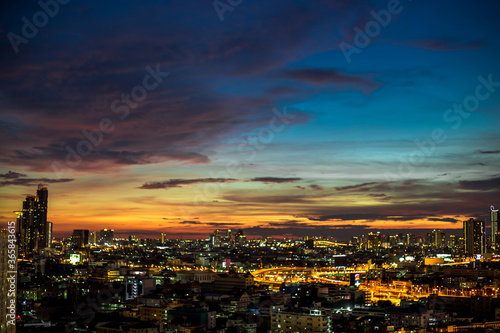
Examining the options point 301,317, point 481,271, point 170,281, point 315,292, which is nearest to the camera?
point 301,317

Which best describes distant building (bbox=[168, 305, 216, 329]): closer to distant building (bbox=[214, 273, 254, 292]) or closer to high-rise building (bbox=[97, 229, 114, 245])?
distant building (bbox=[214, 273, 254, 292])

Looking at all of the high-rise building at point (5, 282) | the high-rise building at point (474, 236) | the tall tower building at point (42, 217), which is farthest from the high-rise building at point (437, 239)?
the high-rise building at point (5, 282)

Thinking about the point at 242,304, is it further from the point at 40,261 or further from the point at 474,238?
the point at 474,238

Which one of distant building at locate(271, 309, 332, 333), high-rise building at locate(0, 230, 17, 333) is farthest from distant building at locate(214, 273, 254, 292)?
high-rise building at locate(0, 230, 17, 333)

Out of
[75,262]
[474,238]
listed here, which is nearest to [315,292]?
[75,262]

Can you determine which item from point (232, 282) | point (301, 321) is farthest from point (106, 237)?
point (301, 321)

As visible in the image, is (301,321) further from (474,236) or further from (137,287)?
(474,236)

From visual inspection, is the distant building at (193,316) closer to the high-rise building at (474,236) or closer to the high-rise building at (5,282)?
the high-rise building at (5,282)
